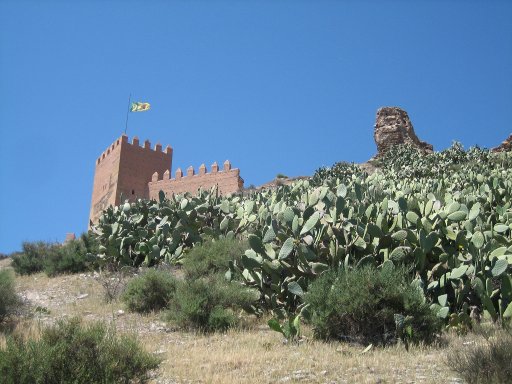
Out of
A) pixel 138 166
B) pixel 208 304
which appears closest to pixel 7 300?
pixel 208 304

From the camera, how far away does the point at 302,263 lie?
7.70 meters

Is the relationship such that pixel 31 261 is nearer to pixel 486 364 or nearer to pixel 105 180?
pixel 486 364

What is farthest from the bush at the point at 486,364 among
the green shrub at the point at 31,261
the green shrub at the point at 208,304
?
the green shrub at the point at 31,261

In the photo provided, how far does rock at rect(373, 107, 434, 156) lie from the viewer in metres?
28.6

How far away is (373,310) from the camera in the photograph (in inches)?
252

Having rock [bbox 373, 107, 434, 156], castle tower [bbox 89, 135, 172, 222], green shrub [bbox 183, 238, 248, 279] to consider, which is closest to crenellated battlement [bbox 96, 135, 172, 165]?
castle tower [bbox 89, 135, 172, 222]

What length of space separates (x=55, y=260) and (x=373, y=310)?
9683 mm

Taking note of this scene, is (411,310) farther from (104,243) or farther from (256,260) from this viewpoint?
(104,243)

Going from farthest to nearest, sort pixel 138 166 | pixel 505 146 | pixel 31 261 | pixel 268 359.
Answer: pixel 138 166 < pixel 505 146 < pixel 31 261 < pixel 268 359

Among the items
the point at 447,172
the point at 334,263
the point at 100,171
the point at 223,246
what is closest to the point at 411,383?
the point at 334,263

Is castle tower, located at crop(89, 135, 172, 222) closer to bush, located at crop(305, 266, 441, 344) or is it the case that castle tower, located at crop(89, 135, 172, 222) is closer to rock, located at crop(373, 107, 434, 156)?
rock, located at crop(373, 107, 434, 156)

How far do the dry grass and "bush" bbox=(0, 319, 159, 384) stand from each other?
1.39 feet

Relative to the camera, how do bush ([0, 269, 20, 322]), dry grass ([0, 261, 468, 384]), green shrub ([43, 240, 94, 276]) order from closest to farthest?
dry grass ([0, 261, 468, 384]) → bush ([0, 269, 20, 322]) → green shrub ([43, 240, 94, 276])

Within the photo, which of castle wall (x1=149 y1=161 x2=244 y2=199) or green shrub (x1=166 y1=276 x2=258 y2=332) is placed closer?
green shrub (x1=166 y1=276 x2=258 y2=332)
